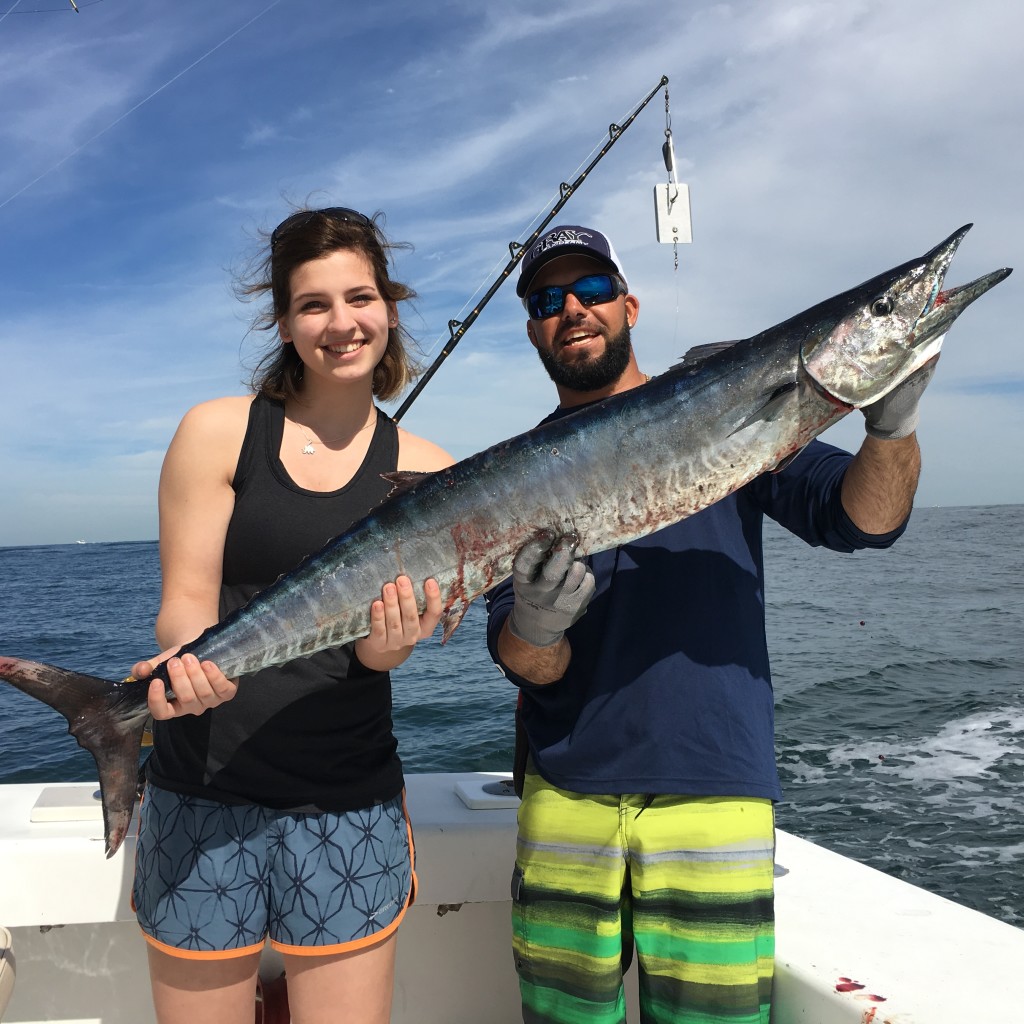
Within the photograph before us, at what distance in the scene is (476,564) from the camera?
2465mm

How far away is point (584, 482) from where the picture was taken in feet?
7.96

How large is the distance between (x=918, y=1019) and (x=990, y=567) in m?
35.5

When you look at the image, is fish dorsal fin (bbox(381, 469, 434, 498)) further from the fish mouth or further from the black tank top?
the fish mouth

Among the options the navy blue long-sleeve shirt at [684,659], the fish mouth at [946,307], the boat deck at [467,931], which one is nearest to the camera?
the fish mouth at [946,307]

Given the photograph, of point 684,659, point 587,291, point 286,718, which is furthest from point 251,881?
point 587,291

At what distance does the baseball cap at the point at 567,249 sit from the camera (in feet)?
9.64

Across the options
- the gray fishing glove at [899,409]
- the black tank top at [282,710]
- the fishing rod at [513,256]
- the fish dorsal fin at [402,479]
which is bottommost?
the black tank top at [282,710]

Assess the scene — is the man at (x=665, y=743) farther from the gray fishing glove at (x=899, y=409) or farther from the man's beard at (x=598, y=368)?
the man's beard at (x=598, y=368)

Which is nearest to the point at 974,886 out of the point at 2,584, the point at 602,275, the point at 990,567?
the point at 602,275

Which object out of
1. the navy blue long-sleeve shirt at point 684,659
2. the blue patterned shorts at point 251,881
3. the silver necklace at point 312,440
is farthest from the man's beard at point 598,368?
the blue patterned shorts at point 251,881

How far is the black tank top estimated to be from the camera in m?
2.29

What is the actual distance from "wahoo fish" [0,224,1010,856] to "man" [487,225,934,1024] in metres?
0.13

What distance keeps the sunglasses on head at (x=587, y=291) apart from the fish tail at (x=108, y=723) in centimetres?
183

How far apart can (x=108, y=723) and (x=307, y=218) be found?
1588 millimetres
